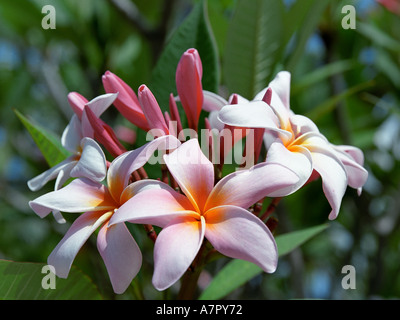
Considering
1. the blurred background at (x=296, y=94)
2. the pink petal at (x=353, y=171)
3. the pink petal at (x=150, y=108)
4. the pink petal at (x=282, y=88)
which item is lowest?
the blurred background at (x=296, y=94)

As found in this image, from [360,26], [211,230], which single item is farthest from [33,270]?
[360,26]

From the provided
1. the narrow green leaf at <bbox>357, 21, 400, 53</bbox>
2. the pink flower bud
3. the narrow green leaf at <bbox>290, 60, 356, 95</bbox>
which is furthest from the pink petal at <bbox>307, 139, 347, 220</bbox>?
the narrow green leaf at <bbox>357, 21, 400, 53</bbox>

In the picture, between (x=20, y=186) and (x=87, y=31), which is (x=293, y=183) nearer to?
(x=87, y=31)

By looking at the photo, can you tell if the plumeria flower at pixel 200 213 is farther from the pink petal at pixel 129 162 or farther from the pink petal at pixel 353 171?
the pink petal at pixel 353 171

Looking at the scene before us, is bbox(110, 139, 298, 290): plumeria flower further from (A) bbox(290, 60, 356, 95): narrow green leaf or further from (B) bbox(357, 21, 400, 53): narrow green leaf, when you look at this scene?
(B) bbox(357, 21, 400, 53): narrow green leaf

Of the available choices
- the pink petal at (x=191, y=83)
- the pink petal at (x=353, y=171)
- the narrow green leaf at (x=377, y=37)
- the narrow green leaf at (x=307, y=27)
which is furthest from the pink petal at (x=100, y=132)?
the narrow green leaf at (x=377, y=37)

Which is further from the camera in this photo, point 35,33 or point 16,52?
point 16,52

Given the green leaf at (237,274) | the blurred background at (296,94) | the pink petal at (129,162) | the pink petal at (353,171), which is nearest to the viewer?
the pink petal at (129,162)
